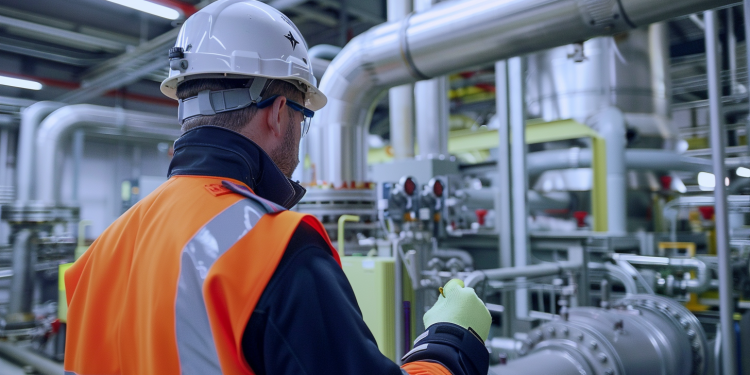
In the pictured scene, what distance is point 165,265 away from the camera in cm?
64

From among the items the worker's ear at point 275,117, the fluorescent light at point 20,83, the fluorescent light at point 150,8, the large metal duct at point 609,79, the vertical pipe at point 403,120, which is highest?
the fluorescent light at point 20,83

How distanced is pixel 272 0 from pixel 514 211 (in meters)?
2.43

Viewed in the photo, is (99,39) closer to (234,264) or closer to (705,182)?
(234,264)

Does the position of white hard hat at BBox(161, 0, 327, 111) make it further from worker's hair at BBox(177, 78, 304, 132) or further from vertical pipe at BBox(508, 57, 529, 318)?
vertical pipe at BBox(508, 57, 529, 318)

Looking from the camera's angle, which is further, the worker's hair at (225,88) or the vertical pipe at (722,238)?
the vertical pipe at (722,238)

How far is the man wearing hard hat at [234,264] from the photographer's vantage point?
0.59m

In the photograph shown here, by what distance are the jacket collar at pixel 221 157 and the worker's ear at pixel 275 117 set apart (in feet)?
0.16

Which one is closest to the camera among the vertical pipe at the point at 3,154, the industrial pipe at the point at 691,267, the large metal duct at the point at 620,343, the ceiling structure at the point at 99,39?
the large metal duct at the point at 620,343

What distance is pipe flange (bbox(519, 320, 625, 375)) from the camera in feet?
5.45

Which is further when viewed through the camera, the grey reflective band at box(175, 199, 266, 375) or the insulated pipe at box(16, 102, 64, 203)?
the insulated pipe at box(16, 102, 64, 203)

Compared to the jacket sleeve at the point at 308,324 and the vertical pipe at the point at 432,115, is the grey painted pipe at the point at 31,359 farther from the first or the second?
the jacket sleeve at the point at 308,324

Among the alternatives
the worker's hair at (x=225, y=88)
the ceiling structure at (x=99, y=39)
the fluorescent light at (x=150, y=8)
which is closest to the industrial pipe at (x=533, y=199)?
the ceiling structure at (x=99, y=39)

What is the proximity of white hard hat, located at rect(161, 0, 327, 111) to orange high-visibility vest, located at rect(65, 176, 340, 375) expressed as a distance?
0.65 ft

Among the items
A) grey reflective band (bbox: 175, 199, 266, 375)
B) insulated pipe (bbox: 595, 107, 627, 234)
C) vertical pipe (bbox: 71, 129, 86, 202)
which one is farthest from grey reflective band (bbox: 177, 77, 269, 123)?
vertical pipe (bbox: 71, 129, 86, 202)
